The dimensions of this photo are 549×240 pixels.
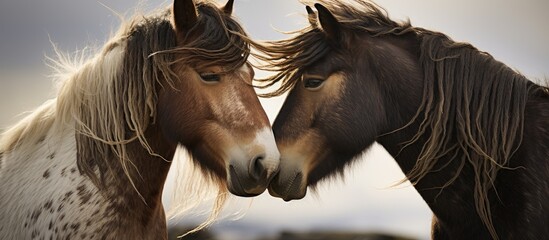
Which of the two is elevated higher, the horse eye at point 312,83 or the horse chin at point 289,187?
the horse eye at point 312,83

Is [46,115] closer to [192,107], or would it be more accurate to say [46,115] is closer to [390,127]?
[192,107]

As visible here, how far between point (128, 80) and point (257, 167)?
101 cm

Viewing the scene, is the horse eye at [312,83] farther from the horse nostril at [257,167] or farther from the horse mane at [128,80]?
the horse nostril at [257,167]

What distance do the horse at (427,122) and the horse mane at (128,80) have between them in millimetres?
481

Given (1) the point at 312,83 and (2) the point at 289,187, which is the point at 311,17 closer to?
(1) the point at 312,83

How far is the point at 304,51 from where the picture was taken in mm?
4730

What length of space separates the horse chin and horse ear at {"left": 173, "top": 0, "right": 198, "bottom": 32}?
1173 millimetres

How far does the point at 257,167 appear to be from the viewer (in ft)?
13.1

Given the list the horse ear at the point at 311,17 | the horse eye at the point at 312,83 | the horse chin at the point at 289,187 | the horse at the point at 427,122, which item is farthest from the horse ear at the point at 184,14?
the horse chin at the point at 289,187

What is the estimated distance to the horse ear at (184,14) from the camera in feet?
13.8

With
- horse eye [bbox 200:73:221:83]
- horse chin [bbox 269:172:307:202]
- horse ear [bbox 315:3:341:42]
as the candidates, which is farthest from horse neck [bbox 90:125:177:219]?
horse ear [bbox 315:3:341:42]

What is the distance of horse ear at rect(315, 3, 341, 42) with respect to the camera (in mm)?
4617

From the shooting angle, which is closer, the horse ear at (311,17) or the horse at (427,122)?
the horse at (427,122)

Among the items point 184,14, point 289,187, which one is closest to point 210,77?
point 184,14
